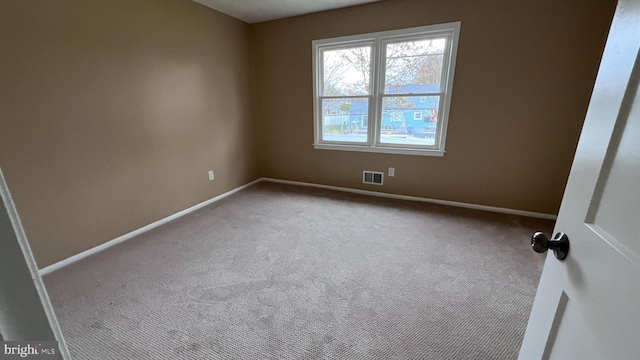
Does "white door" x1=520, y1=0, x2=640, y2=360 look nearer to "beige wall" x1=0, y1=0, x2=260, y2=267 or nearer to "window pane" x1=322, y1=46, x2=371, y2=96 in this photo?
"window pane" x1=322, y1=46, x2=371, y2=96

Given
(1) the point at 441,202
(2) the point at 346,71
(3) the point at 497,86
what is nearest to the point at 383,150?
(1) the point at 441,202

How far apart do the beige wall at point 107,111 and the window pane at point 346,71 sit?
4.33 ft

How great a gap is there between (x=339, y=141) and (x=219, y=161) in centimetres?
171

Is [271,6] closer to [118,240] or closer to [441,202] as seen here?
[118,240]

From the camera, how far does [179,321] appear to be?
1557mm

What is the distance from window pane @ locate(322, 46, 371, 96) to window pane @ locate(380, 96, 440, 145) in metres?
0.41

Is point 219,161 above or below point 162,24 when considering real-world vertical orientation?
below

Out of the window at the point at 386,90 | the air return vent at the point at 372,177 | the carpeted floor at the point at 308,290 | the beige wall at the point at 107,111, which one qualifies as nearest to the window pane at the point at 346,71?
the window at the point at 386,90

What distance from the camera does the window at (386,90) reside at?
9.64ft

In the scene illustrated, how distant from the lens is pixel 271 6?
3.06 m

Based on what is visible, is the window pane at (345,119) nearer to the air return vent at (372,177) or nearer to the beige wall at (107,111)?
the air return vent at (372,177)

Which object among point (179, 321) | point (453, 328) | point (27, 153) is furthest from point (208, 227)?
point (453, 328)

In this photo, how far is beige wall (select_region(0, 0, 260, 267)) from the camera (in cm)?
186

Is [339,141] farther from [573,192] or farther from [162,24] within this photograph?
[573,192]
